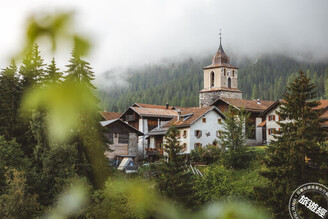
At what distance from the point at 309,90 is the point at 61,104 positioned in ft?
67.9

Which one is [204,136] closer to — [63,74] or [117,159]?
[117,159]

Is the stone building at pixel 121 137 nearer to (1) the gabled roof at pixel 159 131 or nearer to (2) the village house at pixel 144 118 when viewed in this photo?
(1) the gabled roof at pixel 159 131

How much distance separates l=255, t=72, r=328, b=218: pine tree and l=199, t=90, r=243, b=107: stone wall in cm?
4096

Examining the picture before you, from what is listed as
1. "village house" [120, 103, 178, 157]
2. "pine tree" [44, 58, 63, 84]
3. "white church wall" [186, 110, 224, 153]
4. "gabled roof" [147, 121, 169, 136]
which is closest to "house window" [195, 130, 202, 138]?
"white church wall" [186, 110, 224, 153]

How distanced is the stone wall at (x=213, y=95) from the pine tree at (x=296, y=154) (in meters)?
41.0

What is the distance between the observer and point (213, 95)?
61.7 meters

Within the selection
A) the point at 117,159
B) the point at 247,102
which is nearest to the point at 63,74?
the point at 117,159

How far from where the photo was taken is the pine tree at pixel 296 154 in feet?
57.5

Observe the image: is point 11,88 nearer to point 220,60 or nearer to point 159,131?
point 159,131

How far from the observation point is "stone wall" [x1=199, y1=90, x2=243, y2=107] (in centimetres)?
6144

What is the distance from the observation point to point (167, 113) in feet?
160

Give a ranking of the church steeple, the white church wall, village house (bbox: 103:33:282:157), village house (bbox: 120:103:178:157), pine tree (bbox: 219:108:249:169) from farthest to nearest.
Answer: the church steeple → village house (bbox: 120:103:178:157) → village house (bbox: 103:33:282:157) → the white church wall → pine tree (bbox: 219:108:249:169)

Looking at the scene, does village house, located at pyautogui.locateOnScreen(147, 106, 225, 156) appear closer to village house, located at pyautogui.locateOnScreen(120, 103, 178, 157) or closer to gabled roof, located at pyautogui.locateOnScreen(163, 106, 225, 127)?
gabled roof, located at pyautogui.locateOnScreen(163, 106, 225, 127)

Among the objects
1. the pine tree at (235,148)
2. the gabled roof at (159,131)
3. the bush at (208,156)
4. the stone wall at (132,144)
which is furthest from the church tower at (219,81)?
the pine tree at (235,148)
